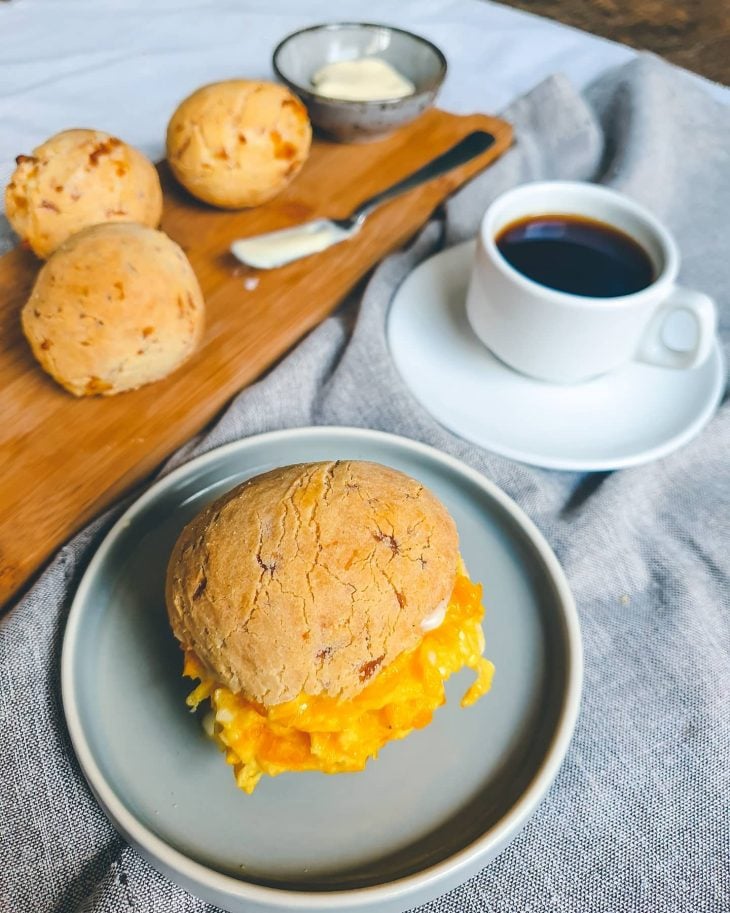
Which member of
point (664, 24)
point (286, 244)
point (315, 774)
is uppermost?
point (664, 24)

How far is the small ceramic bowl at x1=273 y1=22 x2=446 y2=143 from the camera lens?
1.41m

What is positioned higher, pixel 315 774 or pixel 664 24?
pixel 664 24

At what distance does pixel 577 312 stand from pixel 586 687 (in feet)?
1.50

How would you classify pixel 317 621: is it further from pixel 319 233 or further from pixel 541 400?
pixel 319 233

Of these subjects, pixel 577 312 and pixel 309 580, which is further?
pixel 577 312

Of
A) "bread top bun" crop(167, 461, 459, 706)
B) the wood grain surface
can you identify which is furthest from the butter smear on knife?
the wood grain surface

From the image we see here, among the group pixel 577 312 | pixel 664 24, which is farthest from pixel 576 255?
pixel 664 24

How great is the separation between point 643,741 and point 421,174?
0.99 meters

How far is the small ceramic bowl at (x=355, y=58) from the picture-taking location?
1.41m

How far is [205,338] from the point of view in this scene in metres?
1.14

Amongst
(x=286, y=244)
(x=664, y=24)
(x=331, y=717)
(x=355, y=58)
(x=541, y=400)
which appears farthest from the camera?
(x=664, y=24)

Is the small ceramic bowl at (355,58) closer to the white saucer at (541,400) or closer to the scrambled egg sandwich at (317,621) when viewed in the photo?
the white saucer at (541,400)

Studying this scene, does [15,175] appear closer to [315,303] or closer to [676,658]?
[315,303]

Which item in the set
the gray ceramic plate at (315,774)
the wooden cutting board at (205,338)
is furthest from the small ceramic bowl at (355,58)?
the gray ceramic plate at (315,774)
